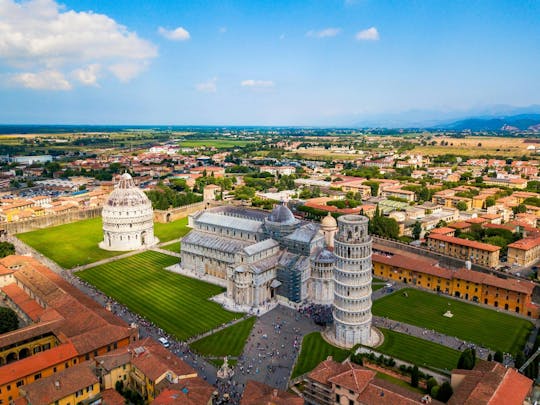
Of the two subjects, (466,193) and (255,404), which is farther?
(466,193)

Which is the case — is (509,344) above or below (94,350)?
below

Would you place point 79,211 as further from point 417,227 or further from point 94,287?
point 417,227

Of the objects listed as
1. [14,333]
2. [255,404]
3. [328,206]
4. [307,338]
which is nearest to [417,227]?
[328,206]

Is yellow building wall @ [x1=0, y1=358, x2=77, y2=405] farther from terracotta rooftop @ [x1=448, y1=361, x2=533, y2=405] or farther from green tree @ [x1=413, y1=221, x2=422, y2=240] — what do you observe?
green tree @ [x1=413, y1=221, x2=422, y2=240]

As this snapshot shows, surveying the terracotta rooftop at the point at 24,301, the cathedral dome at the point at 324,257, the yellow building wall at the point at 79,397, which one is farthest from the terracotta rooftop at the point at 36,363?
the cathedral dome at the point at 324,257

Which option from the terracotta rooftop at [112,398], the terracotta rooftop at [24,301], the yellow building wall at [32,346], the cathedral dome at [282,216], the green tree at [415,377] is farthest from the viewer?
the cathedral dome at [282,216]

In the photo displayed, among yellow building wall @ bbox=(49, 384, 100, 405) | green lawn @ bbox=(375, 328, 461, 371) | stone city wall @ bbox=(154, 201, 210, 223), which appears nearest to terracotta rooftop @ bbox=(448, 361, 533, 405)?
green lawn @ bbox=(375, 328, 461, 371)

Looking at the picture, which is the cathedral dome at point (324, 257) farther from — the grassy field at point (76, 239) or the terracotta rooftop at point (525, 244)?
the grassy field at point (76, 239)
